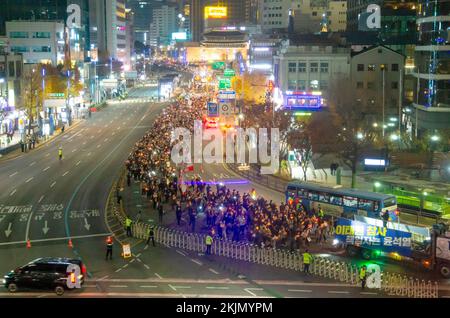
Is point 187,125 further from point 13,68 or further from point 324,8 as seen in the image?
point 324,8

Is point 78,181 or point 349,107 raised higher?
point 349,107

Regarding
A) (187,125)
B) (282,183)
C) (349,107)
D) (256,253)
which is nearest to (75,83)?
(187,125)

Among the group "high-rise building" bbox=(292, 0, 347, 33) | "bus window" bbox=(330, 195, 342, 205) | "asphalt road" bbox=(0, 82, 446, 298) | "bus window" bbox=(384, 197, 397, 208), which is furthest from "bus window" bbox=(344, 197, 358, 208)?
"high-rise building" bbox=(292, 0, 347, 33)

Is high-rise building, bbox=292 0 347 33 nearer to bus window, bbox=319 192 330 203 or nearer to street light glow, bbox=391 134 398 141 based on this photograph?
street light glow, bbox=391 134 398 141

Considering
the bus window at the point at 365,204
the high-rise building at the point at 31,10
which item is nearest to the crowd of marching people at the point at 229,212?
the bus window at the point at 365,204

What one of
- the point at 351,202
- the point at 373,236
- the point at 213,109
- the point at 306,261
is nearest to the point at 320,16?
the point at 213,109

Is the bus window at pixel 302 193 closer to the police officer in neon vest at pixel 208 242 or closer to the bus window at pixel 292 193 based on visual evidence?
the bus window at pixel 292 193
